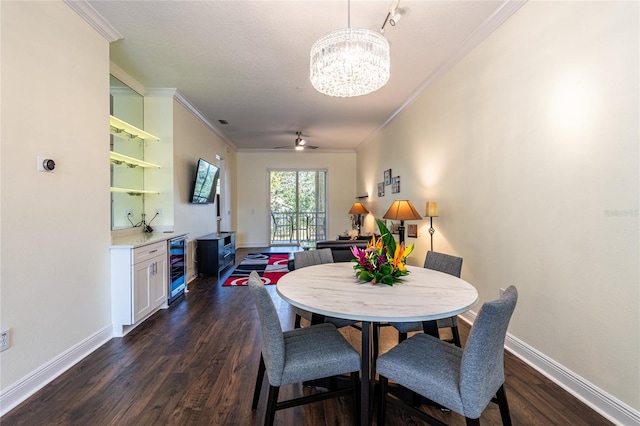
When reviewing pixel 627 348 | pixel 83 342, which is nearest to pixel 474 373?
pixel 627 348

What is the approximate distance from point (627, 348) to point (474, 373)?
1.11 meters

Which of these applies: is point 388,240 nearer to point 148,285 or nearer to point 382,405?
point 382,405

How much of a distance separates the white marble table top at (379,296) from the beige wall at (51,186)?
1.66 metres

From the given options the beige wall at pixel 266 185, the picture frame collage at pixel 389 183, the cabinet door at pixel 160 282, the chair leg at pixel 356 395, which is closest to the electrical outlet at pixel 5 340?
the cabinet door at pixel 160 282

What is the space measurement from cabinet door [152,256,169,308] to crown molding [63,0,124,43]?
219cm

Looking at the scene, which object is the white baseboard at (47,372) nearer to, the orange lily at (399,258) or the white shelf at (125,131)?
the white shelf at (125,131)

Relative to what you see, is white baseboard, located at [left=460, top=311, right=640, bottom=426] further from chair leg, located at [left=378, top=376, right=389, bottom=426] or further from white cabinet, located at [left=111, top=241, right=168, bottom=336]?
white cabinet, located at [left=111, top=241, right=168, bottom=336]

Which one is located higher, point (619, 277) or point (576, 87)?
point (576, 87)

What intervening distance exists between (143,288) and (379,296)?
8.22 ft

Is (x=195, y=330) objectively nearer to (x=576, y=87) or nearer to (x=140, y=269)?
(x=140, y=269)

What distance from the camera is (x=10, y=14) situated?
170 cm

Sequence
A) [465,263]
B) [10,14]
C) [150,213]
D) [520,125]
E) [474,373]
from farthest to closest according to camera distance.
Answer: [150,213]
[465,263]
[520,125]
[10,14]
[474,373]

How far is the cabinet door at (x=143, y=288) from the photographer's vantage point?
268 centimetres

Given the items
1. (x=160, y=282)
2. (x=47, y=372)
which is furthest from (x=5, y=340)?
(x=160, y=282)
